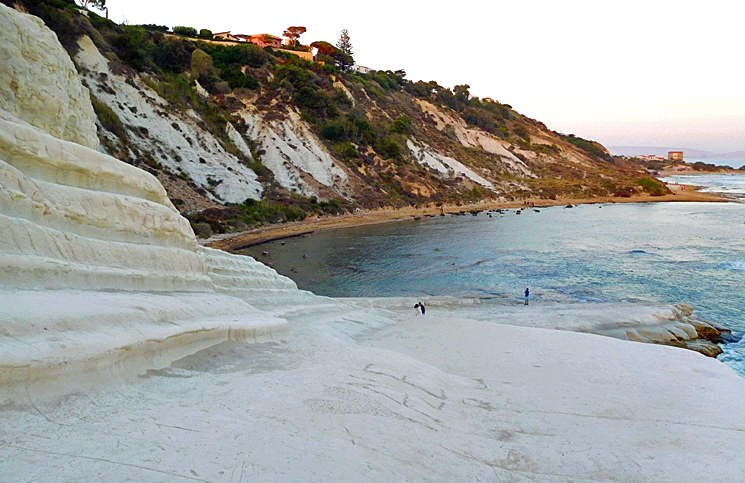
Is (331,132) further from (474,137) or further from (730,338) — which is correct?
(730,338)

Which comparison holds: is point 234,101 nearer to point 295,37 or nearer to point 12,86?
point 295,37

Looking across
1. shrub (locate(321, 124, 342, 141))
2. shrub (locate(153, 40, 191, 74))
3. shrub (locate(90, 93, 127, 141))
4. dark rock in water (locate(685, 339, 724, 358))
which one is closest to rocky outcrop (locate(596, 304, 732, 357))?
dark rock in water (locate(685, 339, 724, 358))

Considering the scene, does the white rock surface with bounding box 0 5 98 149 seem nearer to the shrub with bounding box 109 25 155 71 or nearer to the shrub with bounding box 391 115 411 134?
the shrub with bounding box 109 25 155 71

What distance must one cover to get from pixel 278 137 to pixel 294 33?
150ft

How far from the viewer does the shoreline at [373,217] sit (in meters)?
35.3

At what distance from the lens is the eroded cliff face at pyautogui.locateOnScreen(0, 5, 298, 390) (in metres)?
6.00

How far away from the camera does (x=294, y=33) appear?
90.8 m

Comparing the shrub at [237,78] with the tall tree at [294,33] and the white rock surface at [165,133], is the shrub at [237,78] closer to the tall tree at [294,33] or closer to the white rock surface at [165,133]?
the white rock surface at [165,133]

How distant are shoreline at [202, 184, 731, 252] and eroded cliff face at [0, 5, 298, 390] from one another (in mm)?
21754

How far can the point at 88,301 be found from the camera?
6.99m

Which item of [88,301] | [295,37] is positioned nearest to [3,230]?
[88,301]

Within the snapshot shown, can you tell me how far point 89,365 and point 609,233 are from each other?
4446cm

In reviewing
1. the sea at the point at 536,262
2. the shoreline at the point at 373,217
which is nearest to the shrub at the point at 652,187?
the shoreline at the point at 373,217

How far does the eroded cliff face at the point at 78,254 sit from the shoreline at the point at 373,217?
21754mm
